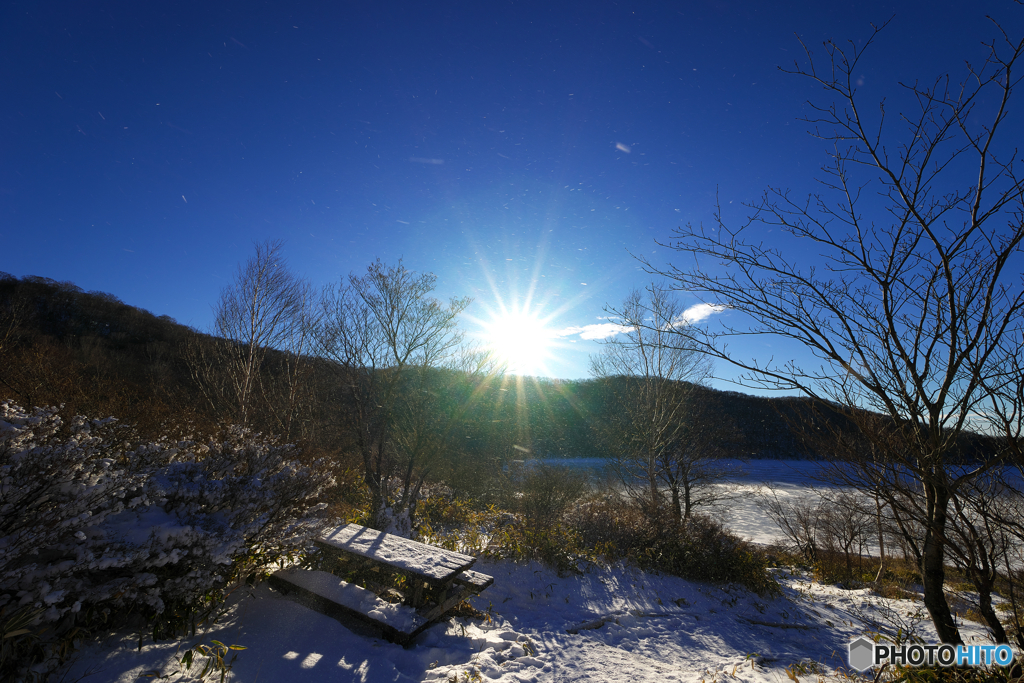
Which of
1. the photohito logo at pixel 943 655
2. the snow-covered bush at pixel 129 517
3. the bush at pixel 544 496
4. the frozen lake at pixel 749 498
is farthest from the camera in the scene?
the frozen lake at pixel 749 498

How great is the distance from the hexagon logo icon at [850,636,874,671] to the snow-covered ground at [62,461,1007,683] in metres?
0.25

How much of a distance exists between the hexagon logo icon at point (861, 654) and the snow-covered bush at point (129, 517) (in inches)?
201

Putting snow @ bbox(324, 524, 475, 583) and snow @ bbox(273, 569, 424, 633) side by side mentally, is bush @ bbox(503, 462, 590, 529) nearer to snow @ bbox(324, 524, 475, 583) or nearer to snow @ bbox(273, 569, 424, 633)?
snow @ bbox(324, 524, 475, 583)

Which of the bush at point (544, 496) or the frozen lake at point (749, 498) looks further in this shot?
the frozen lake at point (749, 498)

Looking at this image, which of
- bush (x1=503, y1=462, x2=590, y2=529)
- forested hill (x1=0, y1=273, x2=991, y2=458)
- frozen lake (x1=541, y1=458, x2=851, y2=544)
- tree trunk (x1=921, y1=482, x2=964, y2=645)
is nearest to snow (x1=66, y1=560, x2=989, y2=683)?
tree trunk (x1=921, y1=482, x2=964, y2=645)

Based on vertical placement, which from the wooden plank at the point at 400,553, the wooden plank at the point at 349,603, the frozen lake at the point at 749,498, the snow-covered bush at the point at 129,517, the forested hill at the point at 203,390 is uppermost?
the forested hill at the point at 203,390

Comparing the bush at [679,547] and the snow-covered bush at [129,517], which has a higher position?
the snow-covered bush at [129,517]

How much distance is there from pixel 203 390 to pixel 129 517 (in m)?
9.59

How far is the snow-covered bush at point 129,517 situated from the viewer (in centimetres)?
216

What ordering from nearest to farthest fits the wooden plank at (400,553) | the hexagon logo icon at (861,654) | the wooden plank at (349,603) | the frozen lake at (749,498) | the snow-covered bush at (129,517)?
the snow-covered bush at (129,517), the wooden plank at (349,603), the wooden plank at (400,553), the hexagon logo icon at (861,654), the frozen lake at (749,498)

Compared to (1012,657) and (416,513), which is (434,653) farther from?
(416,513)

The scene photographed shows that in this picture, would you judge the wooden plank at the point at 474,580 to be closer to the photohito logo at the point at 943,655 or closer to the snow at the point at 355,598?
the snow at the point at 355,598

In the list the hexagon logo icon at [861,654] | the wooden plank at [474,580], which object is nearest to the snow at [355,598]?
the wooden plank at [474,580]

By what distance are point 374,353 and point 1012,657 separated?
9640mm
